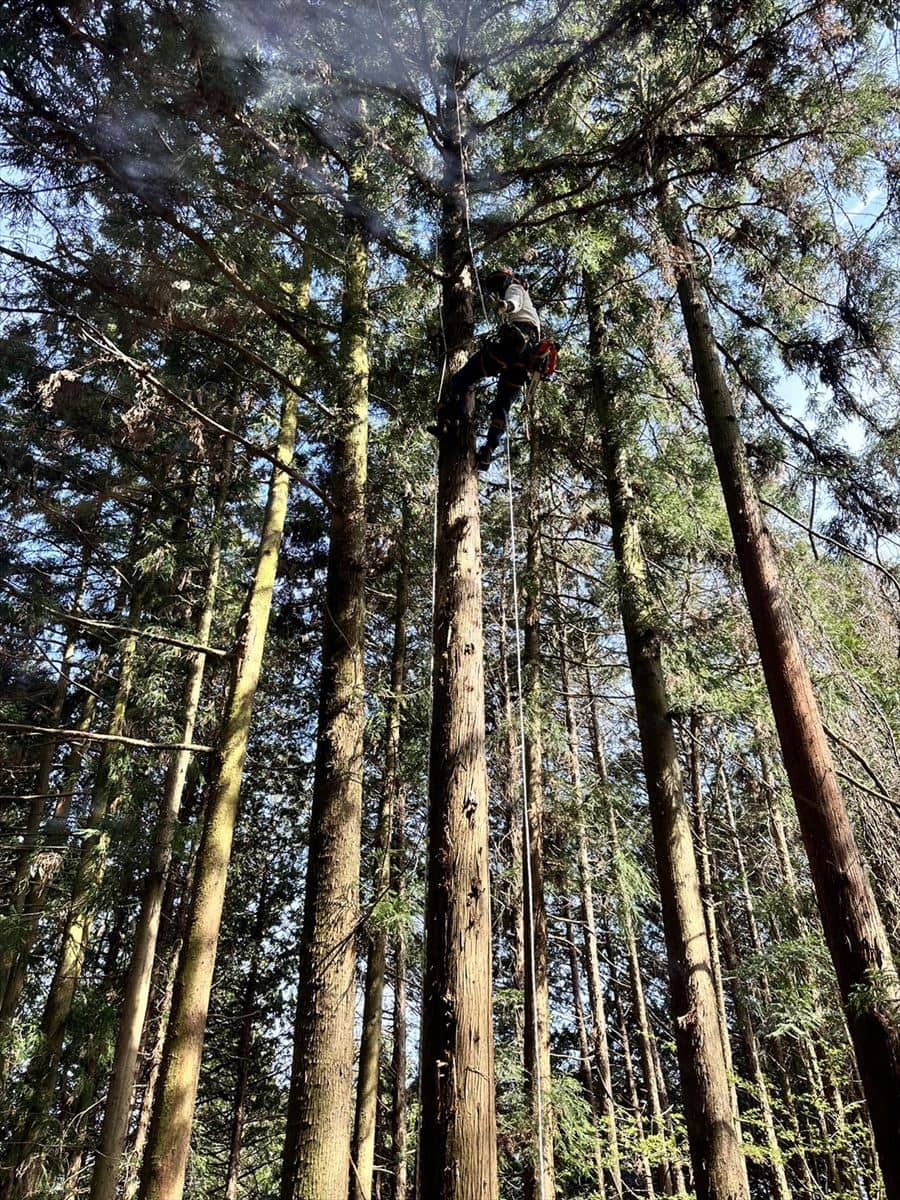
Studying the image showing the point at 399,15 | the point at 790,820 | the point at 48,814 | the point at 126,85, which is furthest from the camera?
the point at 48,814

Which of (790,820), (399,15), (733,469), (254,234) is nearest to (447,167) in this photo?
(399,15)

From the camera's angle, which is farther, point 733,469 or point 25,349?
point 25,349

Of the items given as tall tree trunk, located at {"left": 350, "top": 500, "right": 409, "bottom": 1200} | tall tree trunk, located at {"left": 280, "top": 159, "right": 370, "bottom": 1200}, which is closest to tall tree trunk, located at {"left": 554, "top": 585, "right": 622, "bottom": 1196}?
tall tree trunk, located at {"left": 350, "top": 500, "right": 409, "bottom": 1200}

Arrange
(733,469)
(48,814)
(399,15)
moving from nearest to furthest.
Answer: (399,15) < (733,469) < (48,814)

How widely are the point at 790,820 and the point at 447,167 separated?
730 cm

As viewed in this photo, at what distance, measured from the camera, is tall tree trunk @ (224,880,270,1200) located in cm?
1345

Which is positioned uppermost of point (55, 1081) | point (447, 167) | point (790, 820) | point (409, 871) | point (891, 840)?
point (447, 167)

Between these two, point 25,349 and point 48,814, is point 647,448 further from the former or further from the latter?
point 48,814

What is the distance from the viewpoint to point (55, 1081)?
760 centimetres

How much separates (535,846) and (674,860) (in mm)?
2020

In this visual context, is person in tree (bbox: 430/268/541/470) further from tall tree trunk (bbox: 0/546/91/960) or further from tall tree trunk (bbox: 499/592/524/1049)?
tall tree trunk (bbox: 0/546/91/960)

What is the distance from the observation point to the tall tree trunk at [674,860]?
4613 millimetres

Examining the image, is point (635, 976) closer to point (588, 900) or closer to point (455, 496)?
point (588, 900)

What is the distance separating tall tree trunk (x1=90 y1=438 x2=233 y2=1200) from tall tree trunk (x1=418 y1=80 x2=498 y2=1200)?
3680mm
